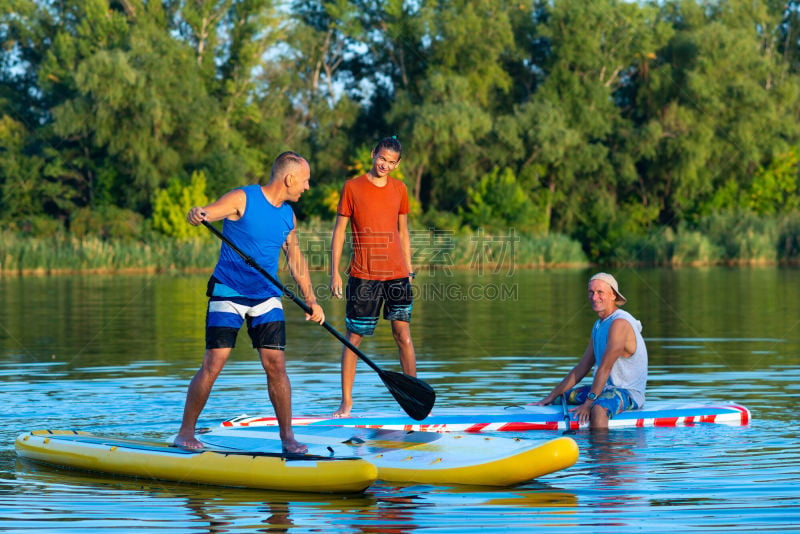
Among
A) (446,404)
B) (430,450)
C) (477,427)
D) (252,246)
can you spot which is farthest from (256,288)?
(446,404)

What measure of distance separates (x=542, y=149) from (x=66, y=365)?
45.0 m

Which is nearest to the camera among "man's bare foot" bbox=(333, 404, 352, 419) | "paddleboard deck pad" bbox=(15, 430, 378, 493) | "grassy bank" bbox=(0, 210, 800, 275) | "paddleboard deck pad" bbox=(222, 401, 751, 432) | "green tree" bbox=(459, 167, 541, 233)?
"paddleboard deck pad" bbox=(15, 430, 378, 493)

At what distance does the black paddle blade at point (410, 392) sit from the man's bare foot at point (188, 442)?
1400 mm

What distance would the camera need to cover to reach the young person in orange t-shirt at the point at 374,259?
903 centimetres

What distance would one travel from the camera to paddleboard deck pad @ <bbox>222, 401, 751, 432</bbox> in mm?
8477

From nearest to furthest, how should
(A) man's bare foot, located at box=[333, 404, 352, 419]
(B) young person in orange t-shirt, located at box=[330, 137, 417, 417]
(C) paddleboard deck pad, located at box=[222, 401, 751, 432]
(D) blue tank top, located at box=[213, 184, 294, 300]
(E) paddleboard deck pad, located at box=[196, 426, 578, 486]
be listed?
1. (E) paddleboard deck pad, located at box=[196, 426, 578, 486]
2. (D) blue tank top, located at box=[213, 184, 294, 300]
3. (C) paddleboard deck pad, located at box=[222, 401, 751, 432]
4. (A) man's bare foot, located at box=[333, 404, 352, 419]
5. (B) young person in orange t-shirt, located at box=[330, 137, 417, 417]

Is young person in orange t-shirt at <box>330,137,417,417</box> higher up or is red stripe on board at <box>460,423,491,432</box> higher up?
young person in orange t-shirt at <box>330,137,417,417</box>

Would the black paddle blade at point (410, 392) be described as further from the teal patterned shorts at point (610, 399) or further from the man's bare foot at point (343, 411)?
the teal patterned shorts at point (610, 399)

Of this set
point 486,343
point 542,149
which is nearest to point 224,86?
point 542,149

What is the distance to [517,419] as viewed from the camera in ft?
28.1

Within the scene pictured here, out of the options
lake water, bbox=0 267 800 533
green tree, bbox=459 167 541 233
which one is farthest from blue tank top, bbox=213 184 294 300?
green tree, bbox=459 167 541 233

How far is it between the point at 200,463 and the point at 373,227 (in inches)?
108

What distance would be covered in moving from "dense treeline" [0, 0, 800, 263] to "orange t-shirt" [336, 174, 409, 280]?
42.4 metres

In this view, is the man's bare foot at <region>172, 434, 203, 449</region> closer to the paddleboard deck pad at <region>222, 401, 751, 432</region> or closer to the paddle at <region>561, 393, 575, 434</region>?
the paddleboard deck pad at <region>222, 401, 751, 432</region>
